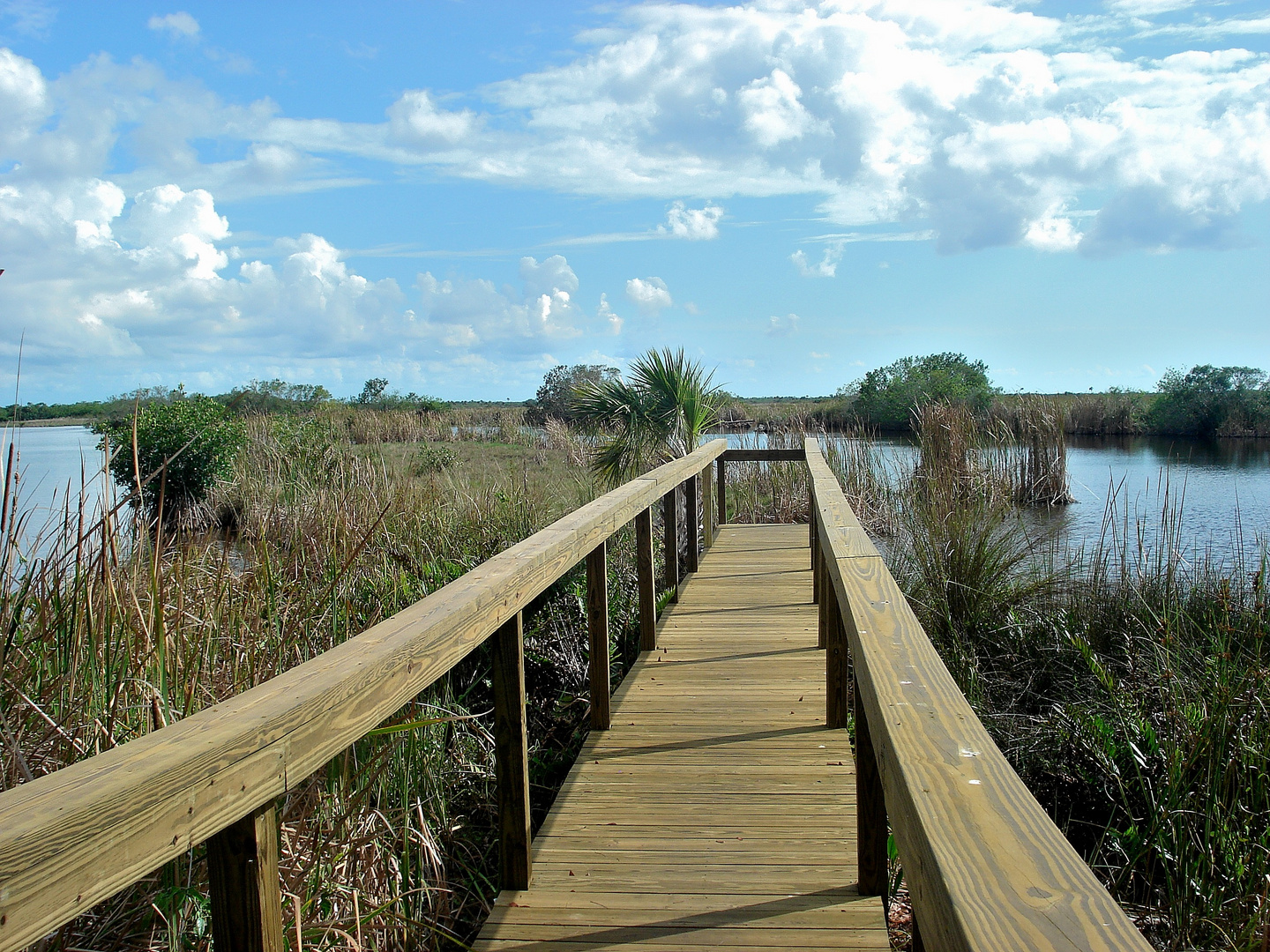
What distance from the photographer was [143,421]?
38.1 ft

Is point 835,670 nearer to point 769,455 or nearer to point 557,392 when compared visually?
point 769,455

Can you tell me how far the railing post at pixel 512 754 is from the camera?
2.39 metres

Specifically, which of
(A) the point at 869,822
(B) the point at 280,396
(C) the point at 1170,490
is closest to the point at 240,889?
(A) the point at 869,822

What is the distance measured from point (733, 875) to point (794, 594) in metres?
3.88

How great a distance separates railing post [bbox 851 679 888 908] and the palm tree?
30.5 feet

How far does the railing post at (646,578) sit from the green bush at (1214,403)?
25212mm

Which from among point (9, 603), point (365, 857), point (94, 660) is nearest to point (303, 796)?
point (365, 857)

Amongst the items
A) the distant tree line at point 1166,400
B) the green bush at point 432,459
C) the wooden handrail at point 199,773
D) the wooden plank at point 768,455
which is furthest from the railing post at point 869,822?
the distant tree line at point 1166,400

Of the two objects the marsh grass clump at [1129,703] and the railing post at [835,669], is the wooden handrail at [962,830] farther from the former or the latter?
the marsh grass clump at [1129,703]

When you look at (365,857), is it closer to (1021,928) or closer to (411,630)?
(411,630)

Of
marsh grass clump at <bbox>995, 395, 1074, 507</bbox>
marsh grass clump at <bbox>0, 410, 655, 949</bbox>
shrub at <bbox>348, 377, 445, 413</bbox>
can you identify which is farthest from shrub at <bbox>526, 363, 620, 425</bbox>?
marsh grass clump at <bbox>0, 410, 655, 949</bbox>

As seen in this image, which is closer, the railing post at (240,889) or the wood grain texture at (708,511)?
the railing post at (240,889)

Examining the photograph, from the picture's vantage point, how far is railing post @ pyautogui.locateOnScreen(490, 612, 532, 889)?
2.39 meters

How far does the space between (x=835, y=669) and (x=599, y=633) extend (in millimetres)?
929
